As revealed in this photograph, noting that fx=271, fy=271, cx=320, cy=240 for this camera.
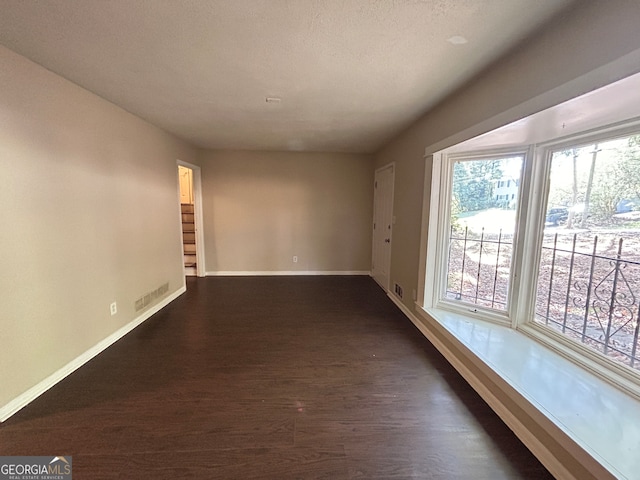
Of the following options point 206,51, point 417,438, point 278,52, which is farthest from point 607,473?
point 206,51

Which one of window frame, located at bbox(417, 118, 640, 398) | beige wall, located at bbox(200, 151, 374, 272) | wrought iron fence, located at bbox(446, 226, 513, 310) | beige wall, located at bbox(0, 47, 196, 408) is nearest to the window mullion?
window frame, located at bbox(417, 118, 640, 398)

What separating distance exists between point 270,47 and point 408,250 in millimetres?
2573

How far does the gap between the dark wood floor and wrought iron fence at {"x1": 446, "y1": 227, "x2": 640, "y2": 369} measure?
0.83m

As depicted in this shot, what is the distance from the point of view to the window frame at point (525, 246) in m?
1.70

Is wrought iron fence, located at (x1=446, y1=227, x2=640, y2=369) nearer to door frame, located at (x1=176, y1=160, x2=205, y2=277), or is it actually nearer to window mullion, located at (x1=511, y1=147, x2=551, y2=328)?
window mullion, located at (x1=511, y1=147, x2=551, y2=328)

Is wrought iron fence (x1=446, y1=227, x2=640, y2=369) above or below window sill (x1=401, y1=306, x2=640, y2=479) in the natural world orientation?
above

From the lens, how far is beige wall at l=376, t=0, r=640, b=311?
43.5 inches

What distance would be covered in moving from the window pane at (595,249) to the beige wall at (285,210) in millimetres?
3336

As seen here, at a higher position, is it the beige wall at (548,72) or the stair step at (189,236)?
the beige wall at (548,72)

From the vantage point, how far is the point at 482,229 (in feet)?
8.56

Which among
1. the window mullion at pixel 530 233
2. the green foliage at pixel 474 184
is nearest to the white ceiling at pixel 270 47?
the green foliage at pixel 474 184

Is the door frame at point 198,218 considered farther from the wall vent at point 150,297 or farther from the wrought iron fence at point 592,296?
the wrought iron fence at point 592,296

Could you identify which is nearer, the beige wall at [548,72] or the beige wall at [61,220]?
the beige wall at [548,72]

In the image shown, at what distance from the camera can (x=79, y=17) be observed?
1.39 meters
